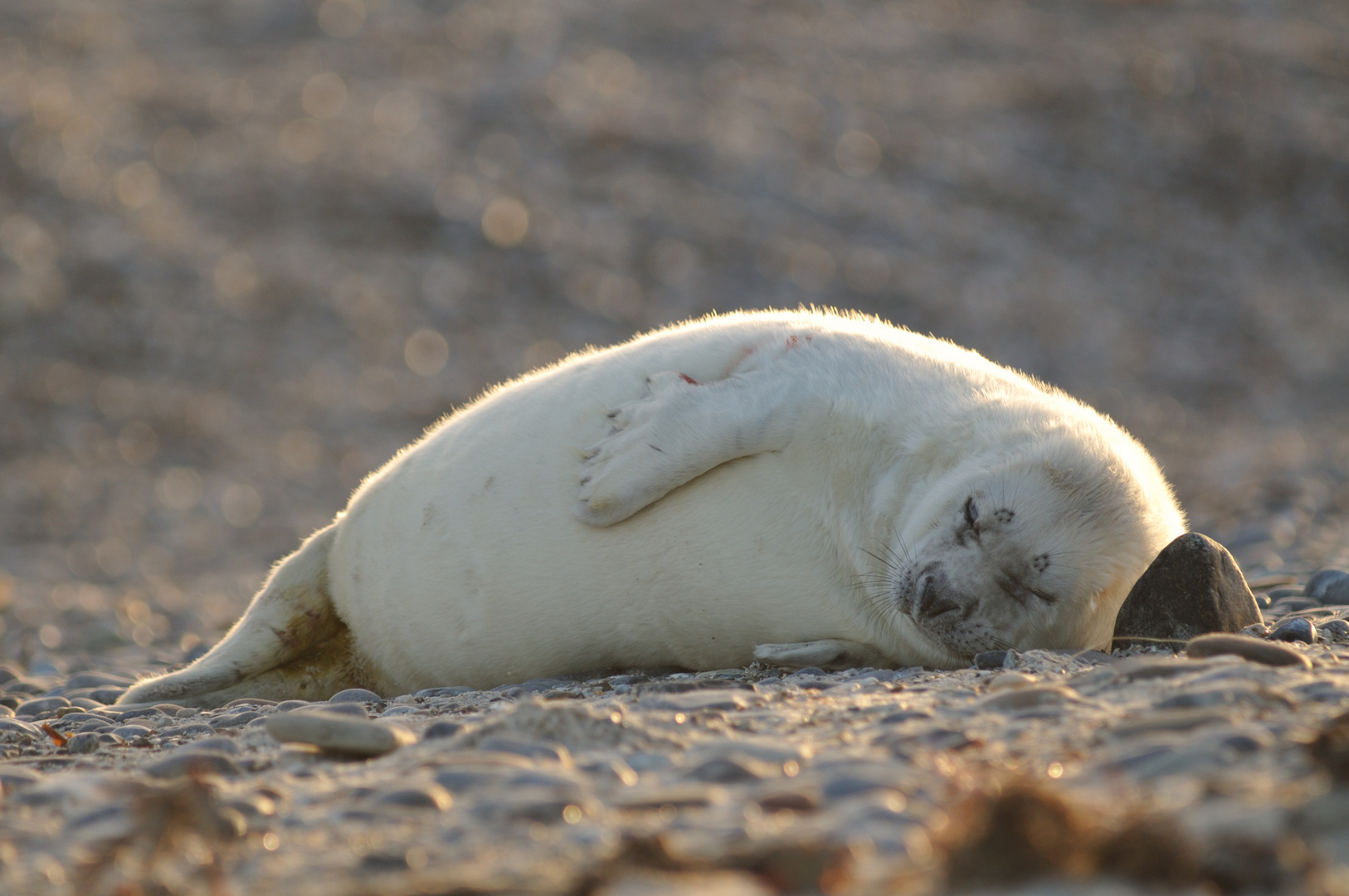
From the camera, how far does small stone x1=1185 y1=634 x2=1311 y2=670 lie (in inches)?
93.7

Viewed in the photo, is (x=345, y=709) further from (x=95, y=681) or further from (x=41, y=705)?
(x=95, y=681)

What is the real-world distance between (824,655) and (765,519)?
0.36m

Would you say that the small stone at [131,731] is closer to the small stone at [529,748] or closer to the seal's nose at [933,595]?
the small stone at [529,748]

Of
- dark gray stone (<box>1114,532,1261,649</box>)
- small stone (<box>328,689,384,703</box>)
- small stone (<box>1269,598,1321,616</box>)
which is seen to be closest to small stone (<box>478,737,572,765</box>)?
small stone (<box>328,689,384,703</box>)

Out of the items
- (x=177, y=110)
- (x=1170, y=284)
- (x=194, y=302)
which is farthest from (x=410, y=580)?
(x=1170, y=284)

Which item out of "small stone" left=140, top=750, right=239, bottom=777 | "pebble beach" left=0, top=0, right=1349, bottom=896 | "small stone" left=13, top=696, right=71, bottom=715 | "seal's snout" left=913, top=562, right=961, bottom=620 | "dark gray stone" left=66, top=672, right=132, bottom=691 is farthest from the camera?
"dark gray stone" left=66, top=672, right=132, bottom=691

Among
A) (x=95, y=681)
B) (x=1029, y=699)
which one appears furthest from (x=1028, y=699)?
(x=95, y=681)

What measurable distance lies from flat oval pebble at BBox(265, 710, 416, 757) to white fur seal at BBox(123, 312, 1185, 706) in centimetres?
A: 103

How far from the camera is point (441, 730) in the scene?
91.4 inches

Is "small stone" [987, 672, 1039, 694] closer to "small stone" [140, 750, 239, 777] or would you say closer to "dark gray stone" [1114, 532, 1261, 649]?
"dark gray stone" [1114, 532, 1261, 649]

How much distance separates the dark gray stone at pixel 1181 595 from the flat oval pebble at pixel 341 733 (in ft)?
5.61

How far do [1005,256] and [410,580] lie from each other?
10613 millimetres

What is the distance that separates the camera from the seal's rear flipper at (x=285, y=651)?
12.0 ft

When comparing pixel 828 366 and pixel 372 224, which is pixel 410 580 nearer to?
pixel 828 366
